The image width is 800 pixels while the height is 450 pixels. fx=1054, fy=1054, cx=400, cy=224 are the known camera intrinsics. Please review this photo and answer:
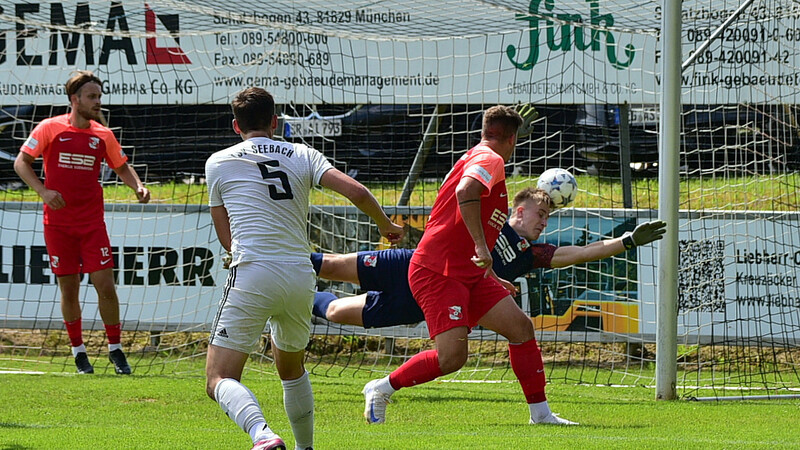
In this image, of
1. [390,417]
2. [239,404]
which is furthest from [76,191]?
[239,404]

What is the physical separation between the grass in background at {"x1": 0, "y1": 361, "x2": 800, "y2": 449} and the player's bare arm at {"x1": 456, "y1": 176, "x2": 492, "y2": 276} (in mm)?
1096

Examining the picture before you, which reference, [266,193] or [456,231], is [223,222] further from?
[456,231]

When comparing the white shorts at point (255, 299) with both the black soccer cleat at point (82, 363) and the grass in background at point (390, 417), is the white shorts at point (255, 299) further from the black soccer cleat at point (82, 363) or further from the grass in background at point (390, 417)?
the black soccer cleat at point (82, 363)

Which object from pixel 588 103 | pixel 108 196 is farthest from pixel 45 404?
pixel 108 196

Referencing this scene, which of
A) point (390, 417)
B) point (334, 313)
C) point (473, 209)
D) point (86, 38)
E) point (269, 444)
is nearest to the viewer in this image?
point (269, 444)

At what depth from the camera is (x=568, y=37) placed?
37.4ft

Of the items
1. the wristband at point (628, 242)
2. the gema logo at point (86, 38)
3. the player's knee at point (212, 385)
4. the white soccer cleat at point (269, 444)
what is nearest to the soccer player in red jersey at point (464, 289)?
the wristband at point (628, 242)

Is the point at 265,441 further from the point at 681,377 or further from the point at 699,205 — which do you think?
the point at 699,205

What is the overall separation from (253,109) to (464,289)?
2.18 m

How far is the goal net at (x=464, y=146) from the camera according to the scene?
10055mm

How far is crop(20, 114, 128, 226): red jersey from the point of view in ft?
29.9

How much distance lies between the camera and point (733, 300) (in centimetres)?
1002

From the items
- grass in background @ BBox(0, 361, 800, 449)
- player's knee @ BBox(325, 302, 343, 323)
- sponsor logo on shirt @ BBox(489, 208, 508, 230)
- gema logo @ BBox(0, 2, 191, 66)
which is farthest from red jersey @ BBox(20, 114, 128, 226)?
sponsor logo on shirt @ BBox(489, 208, 508, 230)

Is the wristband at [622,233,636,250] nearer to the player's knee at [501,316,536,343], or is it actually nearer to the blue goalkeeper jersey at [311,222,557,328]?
the blue goalkeeper jersey at [311,222,557,328]
